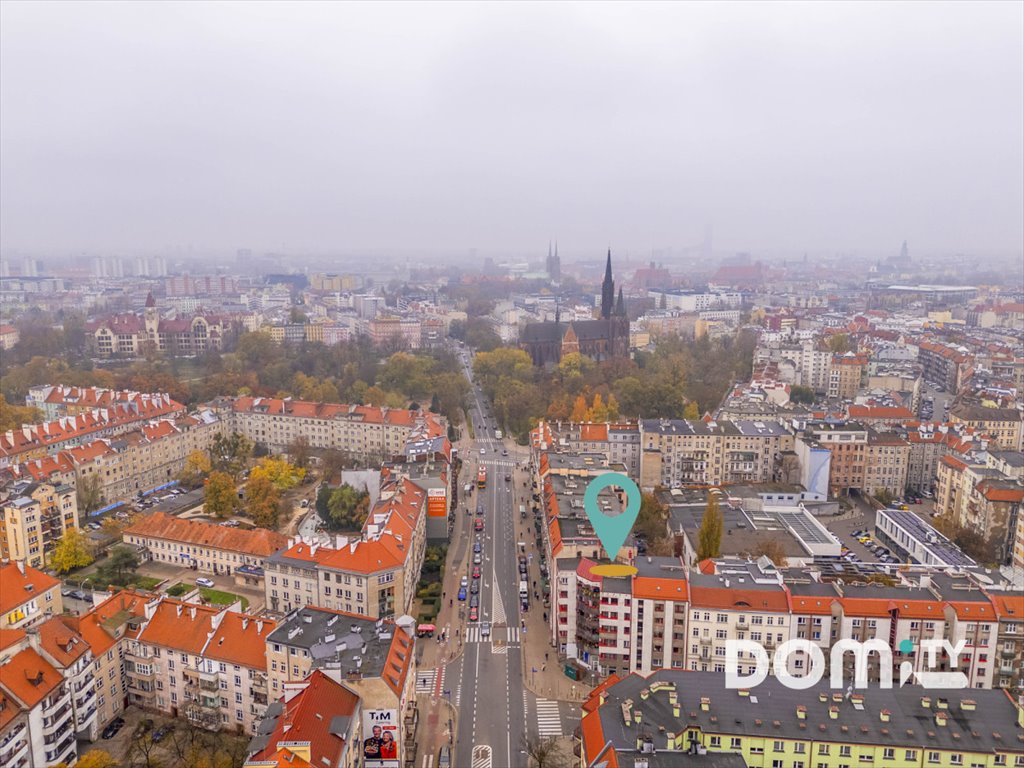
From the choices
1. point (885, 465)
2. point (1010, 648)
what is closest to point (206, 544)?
point (1010, 648)

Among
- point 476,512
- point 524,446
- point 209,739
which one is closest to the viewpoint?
point 209,739

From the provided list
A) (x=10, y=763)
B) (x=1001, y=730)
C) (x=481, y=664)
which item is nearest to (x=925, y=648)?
(x=1001, y=730)

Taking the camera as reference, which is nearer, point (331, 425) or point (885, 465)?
point (885, 465)

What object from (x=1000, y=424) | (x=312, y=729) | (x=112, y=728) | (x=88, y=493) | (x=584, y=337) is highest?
(x=584, y=337)

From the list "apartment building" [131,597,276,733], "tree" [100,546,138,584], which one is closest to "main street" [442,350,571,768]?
"apartment building" [131,597,276,733]

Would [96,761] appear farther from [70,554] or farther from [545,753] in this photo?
[70,554]

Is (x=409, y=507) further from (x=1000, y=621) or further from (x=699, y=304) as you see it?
(x=699, y=304)
